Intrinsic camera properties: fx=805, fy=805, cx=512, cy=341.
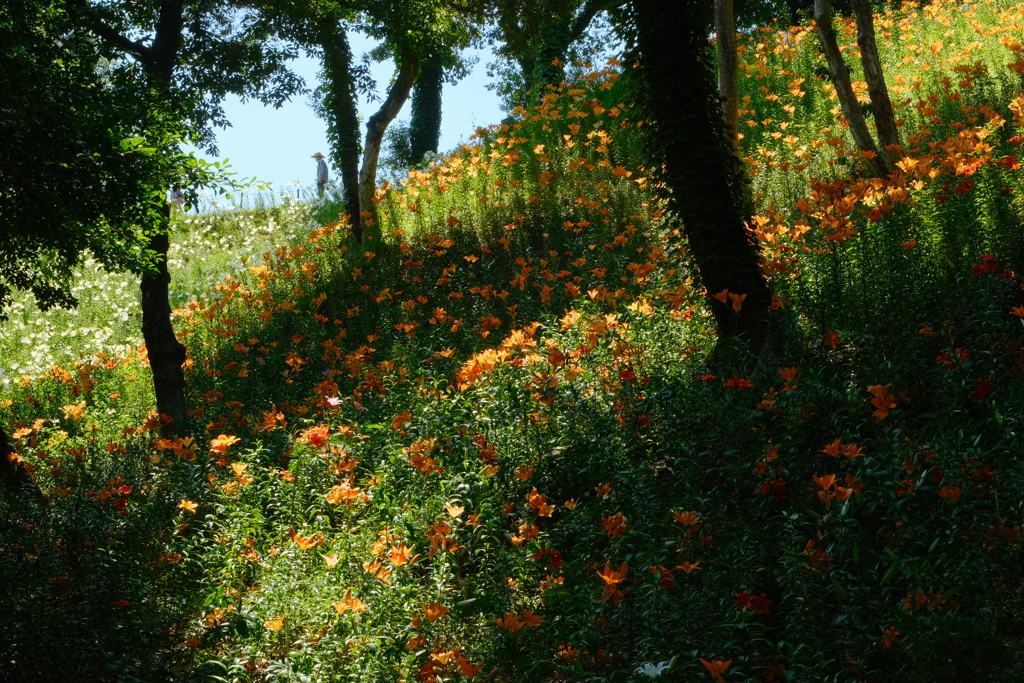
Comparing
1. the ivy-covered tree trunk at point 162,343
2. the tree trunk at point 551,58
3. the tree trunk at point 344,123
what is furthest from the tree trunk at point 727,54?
the tree trunk at point 551,58

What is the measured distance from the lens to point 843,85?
729 cm

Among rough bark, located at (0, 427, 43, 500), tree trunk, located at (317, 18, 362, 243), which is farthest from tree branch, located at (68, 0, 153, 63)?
rough bark, located at (0, 427, 43, 500)

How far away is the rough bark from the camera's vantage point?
250 inches

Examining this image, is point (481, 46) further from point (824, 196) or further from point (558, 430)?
point (558, 430)

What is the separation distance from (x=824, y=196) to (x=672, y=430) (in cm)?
275

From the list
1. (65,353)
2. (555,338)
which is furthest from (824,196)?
(65,353)

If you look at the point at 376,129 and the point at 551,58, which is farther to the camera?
the point at 551,58

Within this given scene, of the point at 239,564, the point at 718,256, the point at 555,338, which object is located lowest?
the point at 239,564

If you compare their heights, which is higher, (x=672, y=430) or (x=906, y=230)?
(x=906, y=230)

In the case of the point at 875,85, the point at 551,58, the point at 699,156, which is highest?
the point at 551,58

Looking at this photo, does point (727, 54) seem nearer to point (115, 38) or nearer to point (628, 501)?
point (628, 501)

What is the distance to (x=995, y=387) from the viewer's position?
3.99 metres

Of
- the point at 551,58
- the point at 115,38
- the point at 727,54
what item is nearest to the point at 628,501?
the point at 727,54

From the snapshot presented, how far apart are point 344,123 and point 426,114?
8358mm
